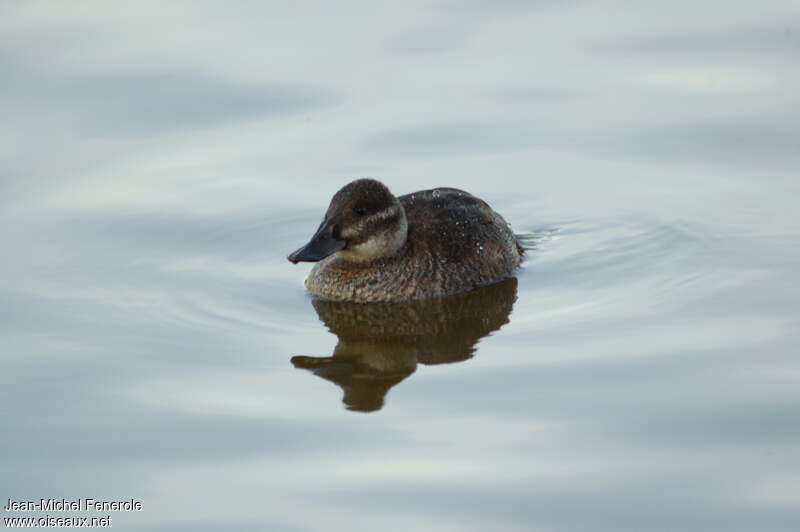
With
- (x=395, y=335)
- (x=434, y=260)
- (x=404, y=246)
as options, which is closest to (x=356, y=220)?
(x=404, y=246)

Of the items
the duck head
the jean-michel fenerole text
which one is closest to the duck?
the duck head

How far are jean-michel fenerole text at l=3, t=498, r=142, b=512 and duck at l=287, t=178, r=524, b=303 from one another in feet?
11.0

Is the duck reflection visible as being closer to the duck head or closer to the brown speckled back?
the brown speckled back

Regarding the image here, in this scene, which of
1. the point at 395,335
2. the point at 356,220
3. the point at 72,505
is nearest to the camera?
the point at 72,505

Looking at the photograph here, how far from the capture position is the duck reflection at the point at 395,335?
10289mm

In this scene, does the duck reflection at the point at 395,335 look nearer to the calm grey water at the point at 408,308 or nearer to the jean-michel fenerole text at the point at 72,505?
the calm grey water at the point at 408,308

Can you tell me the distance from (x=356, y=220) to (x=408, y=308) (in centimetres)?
83

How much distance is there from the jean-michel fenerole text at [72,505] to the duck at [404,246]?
336 cm

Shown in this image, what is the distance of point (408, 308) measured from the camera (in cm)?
1182

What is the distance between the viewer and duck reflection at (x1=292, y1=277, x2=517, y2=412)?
1029 centimetres

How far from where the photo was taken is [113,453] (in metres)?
9.05

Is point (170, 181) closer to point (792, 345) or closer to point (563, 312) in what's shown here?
point (563, 312)

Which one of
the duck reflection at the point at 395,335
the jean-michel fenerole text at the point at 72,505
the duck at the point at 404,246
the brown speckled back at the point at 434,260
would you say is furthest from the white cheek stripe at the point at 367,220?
the jean-michel fenerole text at the point at 72,505

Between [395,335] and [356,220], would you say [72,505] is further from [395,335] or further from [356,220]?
[356,220]
